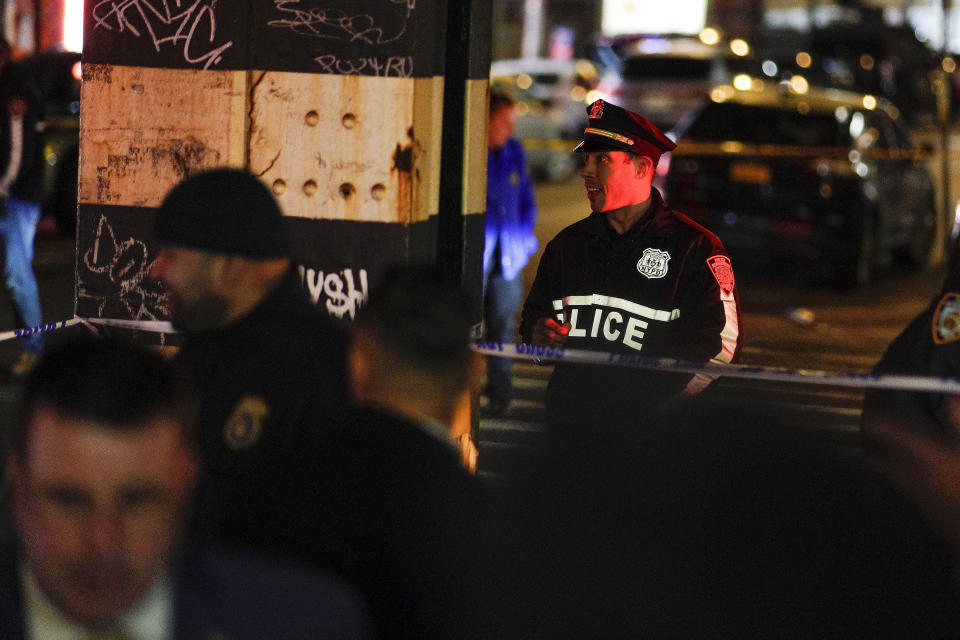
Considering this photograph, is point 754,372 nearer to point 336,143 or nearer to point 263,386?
point 263,386

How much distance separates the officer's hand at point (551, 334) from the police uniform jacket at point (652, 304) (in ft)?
0.10

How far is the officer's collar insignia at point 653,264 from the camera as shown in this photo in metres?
4.73

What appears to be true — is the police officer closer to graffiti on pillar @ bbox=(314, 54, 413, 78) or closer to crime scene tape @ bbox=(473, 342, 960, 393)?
crime scene tape @ bbox=(473, 342, 960, 393)

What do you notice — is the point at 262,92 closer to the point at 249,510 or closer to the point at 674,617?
the point at 674,617

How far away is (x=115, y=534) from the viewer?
194cm

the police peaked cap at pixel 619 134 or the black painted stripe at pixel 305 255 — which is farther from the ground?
the police peaked cap at pixel 619 134

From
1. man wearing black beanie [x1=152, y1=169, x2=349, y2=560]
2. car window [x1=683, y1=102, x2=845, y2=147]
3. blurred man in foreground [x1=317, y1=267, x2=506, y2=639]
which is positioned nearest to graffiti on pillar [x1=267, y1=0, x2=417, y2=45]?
man wearing black beanie [x1=152, y1=169, x2=349, y2=560]

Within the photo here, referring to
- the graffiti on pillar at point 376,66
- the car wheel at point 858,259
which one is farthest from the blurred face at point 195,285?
the car wheel at point 858,259

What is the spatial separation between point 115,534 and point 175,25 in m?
3.37

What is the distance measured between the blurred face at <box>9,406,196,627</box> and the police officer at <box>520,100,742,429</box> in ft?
9.42

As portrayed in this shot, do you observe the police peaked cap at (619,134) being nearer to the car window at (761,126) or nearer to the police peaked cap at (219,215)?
the police peaked cap at (219,215)

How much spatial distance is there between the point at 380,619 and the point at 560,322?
2546 mm

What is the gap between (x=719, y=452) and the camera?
139 inches

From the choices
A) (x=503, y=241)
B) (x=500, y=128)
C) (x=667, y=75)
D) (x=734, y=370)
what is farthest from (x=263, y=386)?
(x=667, y=75)
